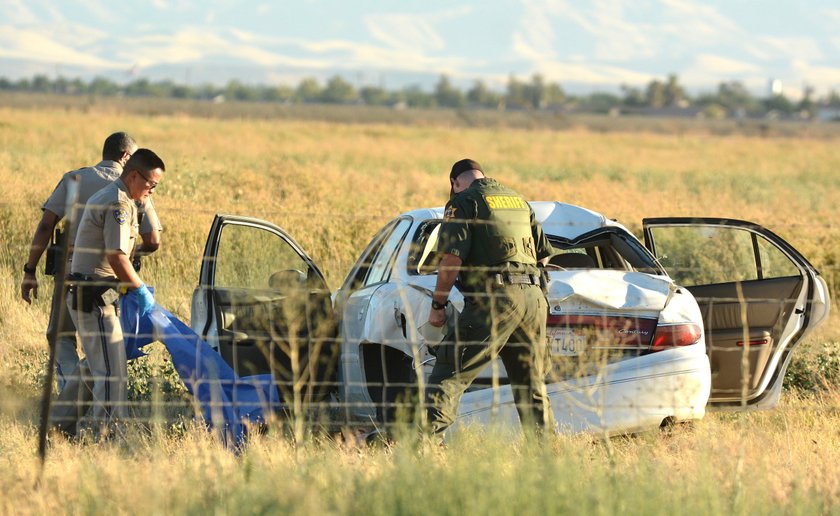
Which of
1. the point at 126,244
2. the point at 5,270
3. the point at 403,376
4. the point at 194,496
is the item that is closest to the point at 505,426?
the point at 403,376

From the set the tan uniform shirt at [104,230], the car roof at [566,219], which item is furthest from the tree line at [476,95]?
the tan uniform shirt at [104,230]

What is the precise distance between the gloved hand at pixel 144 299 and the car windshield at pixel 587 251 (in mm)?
1378

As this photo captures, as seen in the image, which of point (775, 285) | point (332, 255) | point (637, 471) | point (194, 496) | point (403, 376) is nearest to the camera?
point (194, 496)

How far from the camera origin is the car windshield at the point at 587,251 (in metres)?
6.64

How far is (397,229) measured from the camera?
714 cm

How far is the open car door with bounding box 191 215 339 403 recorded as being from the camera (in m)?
6.62

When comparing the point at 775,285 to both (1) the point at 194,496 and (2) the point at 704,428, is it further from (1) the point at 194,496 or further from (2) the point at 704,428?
(1) the point at 194,496

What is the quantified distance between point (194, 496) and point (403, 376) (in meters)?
2.18

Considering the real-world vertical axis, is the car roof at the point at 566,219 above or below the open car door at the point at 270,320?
above

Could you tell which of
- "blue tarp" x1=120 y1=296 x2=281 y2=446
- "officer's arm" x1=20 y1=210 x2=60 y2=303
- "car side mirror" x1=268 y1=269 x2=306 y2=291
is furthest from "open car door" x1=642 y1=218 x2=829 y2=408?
"officer's arm" x1=20 y1=210 x2=60 y2=303

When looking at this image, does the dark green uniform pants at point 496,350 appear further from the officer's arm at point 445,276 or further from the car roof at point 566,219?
the car roof at point 566,219

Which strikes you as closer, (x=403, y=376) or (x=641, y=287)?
(x=641, y=287)

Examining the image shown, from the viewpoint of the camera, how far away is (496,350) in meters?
5.68

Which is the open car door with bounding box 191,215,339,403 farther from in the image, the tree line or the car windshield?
the tree line
